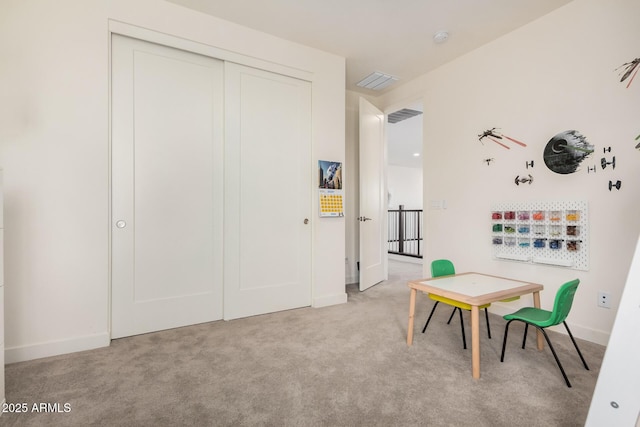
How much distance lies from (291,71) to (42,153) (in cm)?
222

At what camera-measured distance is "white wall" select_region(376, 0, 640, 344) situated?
2.29m

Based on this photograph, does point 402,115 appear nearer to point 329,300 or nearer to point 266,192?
point 266,192

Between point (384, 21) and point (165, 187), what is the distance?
2474 millimetres

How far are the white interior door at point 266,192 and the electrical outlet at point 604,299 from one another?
249 cm

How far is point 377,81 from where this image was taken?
409 cm

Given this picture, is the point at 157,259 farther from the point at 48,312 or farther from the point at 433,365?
the point at 433,365

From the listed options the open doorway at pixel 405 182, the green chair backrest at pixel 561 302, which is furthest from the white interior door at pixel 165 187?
the open doorway at pixel 405 182

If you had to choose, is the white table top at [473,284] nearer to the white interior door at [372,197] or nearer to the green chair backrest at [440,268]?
the green chair backrest at [440,268]

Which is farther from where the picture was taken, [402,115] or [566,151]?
[402,115]

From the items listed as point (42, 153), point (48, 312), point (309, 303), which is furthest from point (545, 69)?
point (48, 312)

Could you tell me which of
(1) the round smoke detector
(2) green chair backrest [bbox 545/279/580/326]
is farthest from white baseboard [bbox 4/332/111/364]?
(1) the round smoke detector

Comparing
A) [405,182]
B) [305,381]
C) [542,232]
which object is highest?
[405,182]

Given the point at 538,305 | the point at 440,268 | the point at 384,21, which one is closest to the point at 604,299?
the point at 538,305

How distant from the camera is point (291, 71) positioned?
3.19 metres
